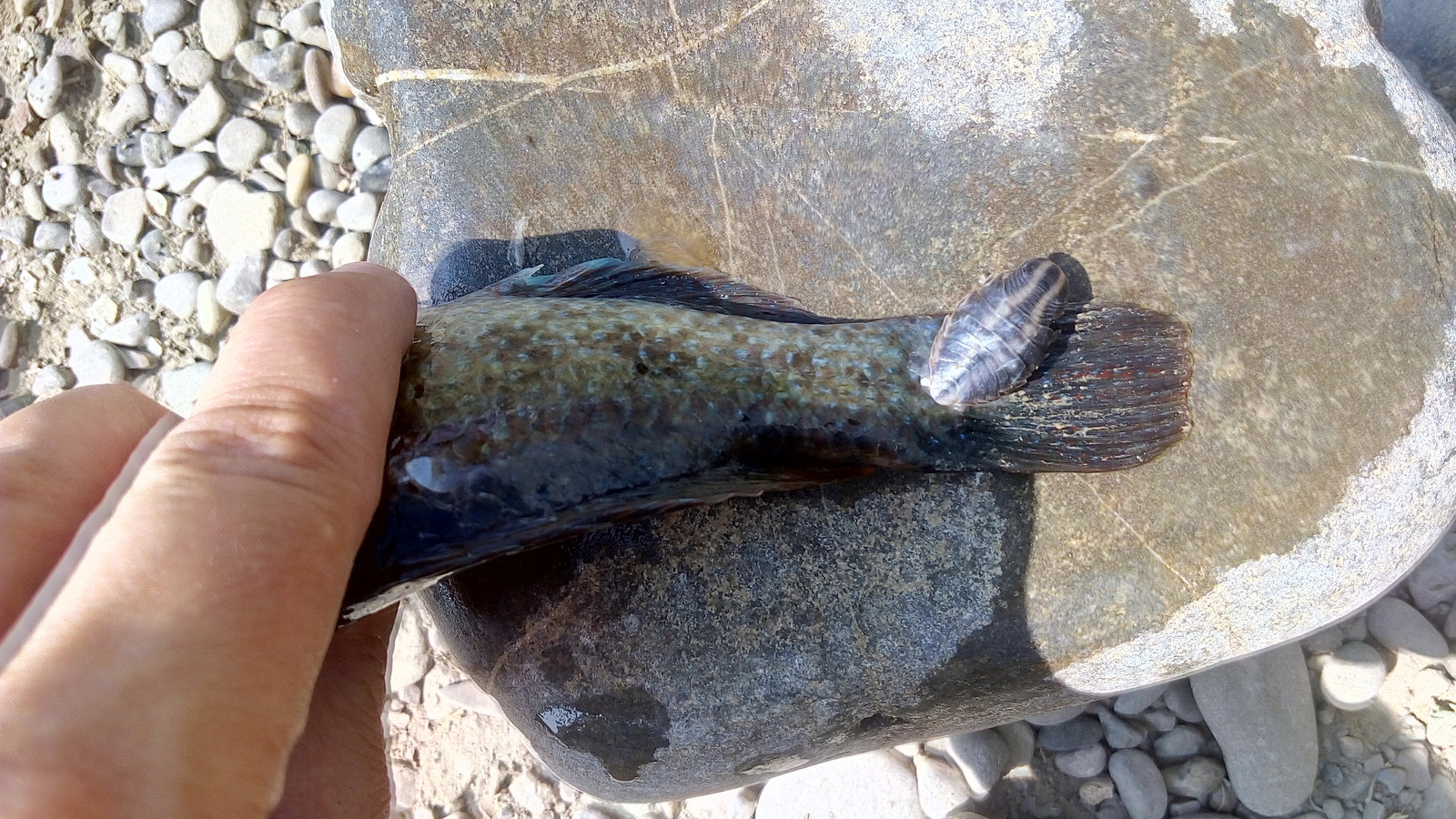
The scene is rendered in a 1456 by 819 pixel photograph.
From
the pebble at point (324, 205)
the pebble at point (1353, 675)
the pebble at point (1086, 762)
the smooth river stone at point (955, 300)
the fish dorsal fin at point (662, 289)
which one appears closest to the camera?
the smooth river stone at point (955, 300)

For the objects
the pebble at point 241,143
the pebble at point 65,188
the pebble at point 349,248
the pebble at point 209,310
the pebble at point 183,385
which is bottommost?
the pebble at point 183,385

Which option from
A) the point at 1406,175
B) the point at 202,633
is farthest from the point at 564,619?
the point at 1406,175

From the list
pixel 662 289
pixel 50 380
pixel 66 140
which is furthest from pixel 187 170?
pixel 662 289

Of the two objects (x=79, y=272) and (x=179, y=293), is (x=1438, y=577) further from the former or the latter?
(x=79, y=272)

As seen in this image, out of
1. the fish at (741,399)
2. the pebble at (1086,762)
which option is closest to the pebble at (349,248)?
the fish at (741,399)

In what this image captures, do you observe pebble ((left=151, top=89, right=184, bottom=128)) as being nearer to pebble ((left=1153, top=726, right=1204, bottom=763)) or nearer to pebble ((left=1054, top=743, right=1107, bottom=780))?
pebble ((left=1054, top=743, right=1107, bottom=780))

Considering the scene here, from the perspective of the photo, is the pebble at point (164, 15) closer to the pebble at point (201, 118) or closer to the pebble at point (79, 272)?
the pebble at point (201, 118)

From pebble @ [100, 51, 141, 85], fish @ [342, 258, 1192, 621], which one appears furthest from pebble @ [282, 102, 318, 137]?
fish @ [342, 258, 1192, 621]
